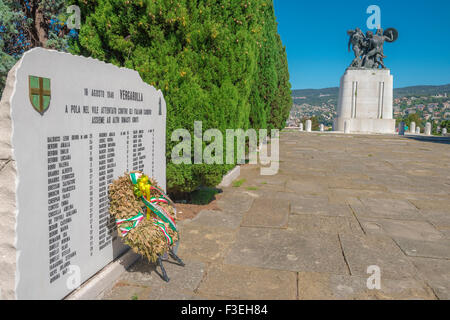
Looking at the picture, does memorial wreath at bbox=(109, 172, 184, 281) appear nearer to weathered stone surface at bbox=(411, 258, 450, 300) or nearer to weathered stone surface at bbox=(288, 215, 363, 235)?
weathered stone surface at bbox=(288, 215, 363, 235)

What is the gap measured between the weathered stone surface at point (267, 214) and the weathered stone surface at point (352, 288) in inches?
57.9

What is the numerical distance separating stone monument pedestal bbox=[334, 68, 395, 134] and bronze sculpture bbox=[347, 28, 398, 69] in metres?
1.01

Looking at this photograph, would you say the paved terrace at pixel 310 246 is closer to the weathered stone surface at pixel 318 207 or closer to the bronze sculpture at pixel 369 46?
the weathered stone surface at pixel 318 207

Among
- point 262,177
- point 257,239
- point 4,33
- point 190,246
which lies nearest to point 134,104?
point 190,246

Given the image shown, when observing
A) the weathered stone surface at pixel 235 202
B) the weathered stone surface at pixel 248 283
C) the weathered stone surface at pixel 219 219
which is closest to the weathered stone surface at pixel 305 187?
the weathered stone surface at pixel 235 202

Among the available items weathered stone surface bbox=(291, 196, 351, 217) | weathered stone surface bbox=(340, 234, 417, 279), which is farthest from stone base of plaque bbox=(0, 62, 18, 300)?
weathered stone surface bbox=(291, 196, 351, 217)

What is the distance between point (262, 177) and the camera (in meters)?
8.02

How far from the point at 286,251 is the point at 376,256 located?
98cm

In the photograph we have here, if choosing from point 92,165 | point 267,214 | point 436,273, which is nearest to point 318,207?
point 267,214

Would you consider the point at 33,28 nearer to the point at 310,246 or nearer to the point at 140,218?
the point at 140,218

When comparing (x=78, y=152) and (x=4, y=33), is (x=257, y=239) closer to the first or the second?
(x=78, y=152)

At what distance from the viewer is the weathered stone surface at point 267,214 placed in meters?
4.54

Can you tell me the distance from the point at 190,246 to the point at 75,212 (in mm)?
1534

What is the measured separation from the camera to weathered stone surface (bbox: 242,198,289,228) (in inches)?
179
